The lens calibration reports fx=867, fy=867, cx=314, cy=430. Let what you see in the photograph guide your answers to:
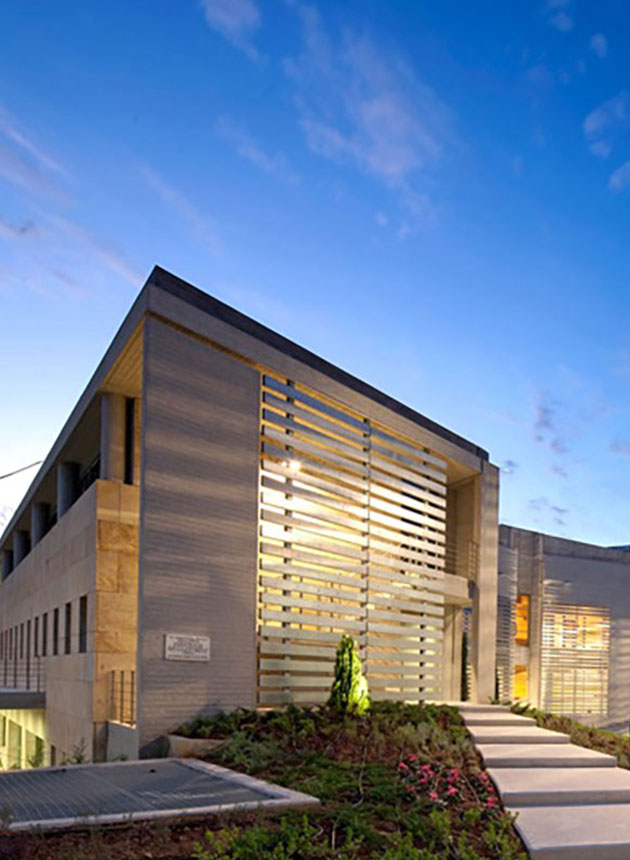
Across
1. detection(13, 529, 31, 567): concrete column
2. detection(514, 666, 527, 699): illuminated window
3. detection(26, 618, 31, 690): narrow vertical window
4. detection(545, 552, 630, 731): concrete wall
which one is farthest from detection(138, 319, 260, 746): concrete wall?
detection(13, 529, 31, 567): concrete column

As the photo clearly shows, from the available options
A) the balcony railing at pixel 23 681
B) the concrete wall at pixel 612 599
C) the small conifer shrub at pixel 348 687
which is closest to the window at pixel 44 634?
the balcony railing at pixel 23 681

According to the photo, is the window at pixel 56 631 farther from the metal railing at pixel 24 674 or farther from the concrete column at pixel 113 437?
the concrete column at pixel 113 437

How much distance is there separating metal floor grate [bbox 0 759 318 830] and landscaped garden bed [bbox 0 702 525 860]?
0.90 feet

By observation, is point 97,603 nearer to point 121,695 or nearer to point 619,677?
point 121,695

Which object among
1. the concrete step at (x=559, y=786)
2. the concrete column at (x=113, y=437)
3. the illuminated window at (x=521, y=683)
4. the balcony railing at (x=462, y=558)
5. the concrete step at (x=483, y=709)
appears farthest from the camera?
the illuminated window at (x=521, y=683)

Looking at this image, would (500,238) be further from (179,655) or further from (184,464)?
(179,655)

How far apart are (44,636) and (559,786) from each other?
538 inches

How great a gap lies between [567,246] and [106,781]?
59.6 feet

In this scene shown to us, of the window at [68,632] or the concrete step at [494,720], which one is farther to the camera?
the window at [68,632]

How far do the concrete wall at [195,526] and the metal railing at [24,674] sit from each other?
818cm

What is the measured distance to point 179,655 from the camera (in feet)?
39.3

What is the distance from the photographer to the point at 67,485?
21.2 metres

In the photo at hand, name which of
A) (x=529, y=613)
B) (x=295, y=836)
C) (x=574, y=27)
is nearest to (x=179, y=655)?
(x=295, y=836)

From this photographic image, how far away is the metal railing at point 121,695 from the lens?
13367 millimetres
